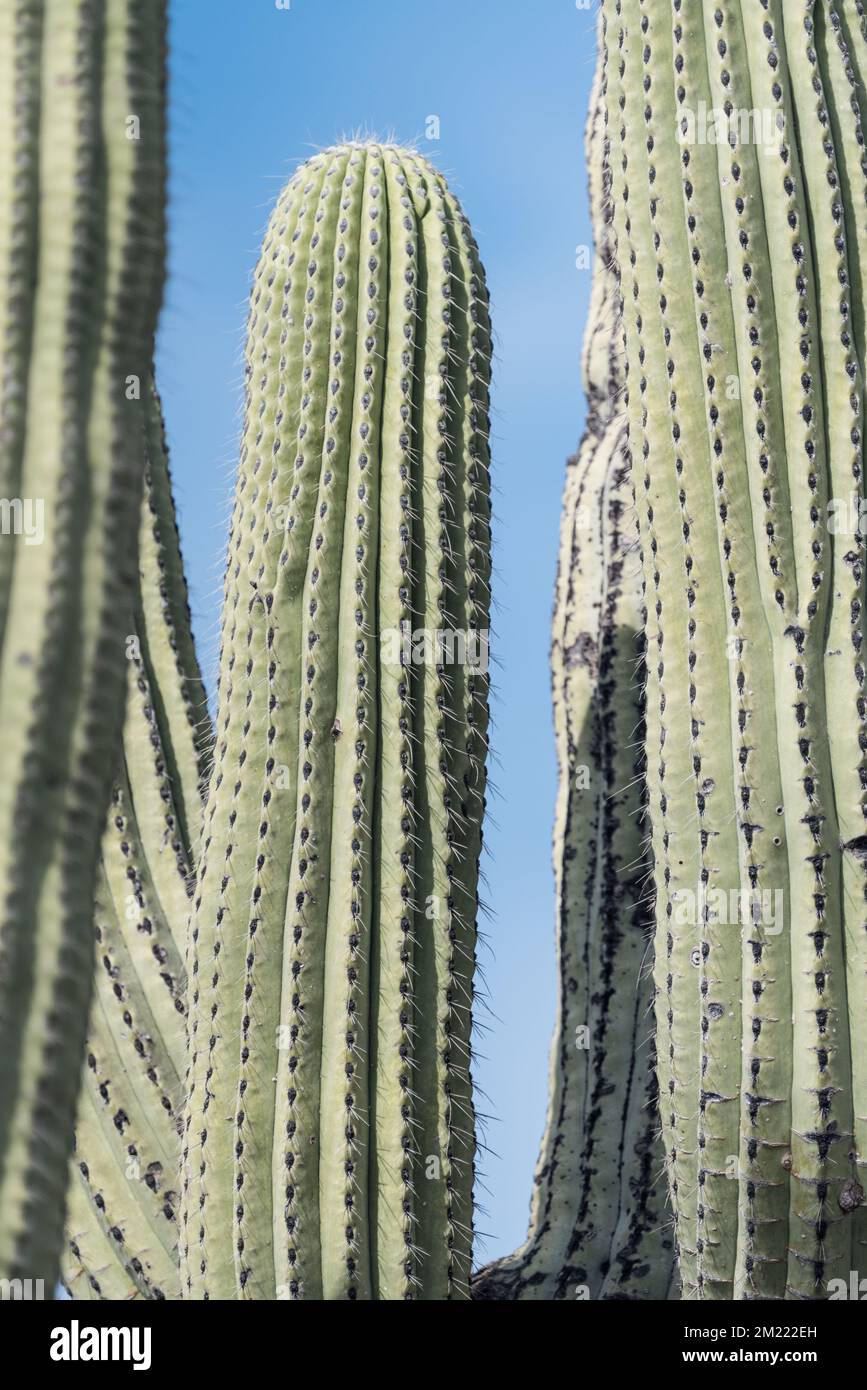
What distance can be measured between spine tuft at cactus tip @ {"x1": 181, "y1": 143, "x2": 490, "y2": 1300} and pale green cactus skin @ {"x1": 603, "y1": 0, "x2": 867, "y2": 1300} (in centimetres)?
48

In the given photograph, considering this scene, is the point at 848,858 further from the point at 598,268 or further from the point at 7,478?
the point at 598,268

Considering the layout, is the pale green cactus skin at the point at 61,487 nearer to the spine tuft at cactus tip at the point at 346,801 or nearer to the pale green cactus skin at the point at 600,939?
the spine tuft at cactus tip at the point at 346,801

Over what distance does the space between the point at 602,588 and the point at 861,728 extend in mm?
2246

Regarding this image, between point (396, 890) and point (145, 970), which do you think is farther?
point (145, 970)

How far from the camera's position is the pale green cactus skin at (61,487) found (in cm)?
191

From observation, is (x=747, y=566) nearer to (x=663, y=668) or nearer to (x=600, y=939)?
(x=663, y=668)

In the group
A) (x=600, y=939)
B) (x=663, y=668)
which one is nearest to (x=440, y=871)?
(x=663, y=668)

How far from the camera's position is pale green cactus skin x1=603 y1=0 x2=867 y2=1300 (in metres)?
3.88

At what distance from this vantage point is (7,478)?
201 centimetres

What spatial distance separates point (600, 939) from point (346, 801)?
6.24 ft

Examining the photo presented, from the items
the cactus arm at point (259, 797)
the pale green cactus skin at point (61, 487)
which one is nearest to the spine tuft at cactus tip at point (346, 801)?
the cactus arm at point (259, 797)

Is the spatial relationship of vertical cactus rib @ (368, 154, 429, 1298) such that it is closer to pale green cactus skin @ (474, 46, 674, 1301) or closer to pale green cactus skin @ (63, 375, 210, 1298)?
pale green cactus skin @ (63, 375, 210, 1298)

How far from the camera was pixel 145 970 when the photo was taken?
16.3 ft

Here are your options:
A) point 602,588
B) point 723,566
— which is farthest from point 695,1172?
point 602,588
